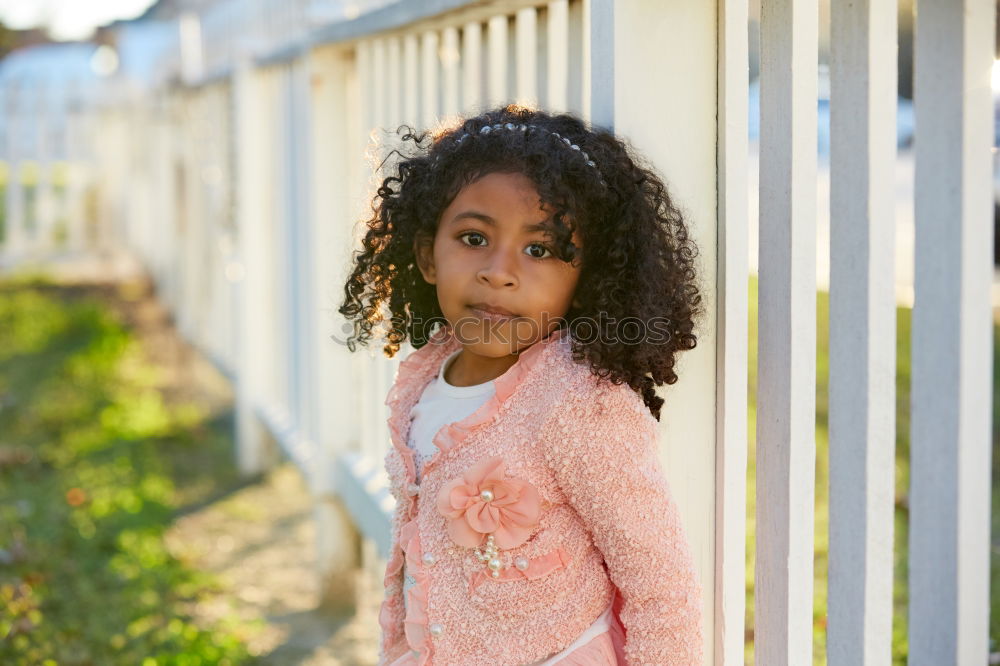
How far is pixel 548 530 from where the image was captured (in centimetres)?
155

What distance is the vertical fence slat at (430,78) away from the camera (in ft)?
8.95

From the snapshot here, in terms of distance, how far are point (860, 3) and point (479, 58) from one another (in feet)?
3.89

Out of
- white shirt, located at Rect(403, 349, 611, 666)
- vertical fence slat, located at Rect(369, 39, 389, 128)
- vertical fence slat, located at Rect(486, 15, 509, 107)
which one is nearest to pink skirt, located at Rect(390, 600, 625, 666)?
white shirt, located at Rect(403, 349, 611, 666)

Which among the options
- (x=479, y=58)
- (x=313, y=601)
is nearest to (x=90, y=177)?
(x=313, y=601)

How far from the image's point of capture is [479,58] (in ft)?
8.01

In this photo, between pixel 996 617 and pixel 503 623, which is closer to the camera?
pixel 503 623

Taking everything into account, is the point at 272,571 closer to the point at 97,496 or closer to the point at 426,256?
the point at 97,496

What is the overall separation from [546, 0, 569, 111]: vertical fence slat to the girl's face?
542 mm

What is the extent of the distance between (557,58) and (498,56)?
29cm

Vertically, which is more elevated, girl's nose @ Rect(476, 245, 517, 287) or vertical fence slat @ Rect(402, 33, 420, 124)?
vertical fence slat @ Rect(402, 33, 420, 124)

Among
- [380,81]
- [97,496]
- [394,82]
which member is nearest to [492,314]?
[394,82]

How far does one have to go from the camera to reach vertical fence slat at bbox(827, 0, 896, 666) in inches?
54.0

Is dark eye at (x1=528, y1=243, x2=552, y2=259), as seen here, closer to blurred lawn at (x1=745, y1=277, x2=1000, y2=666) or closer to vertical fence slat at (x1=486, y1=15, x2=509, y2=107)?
blurred lawn at (x1=745, y1=277, x2=1000, y2=666)

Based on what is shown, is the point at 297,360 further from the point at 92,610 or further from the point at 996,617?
the point at 996,617
